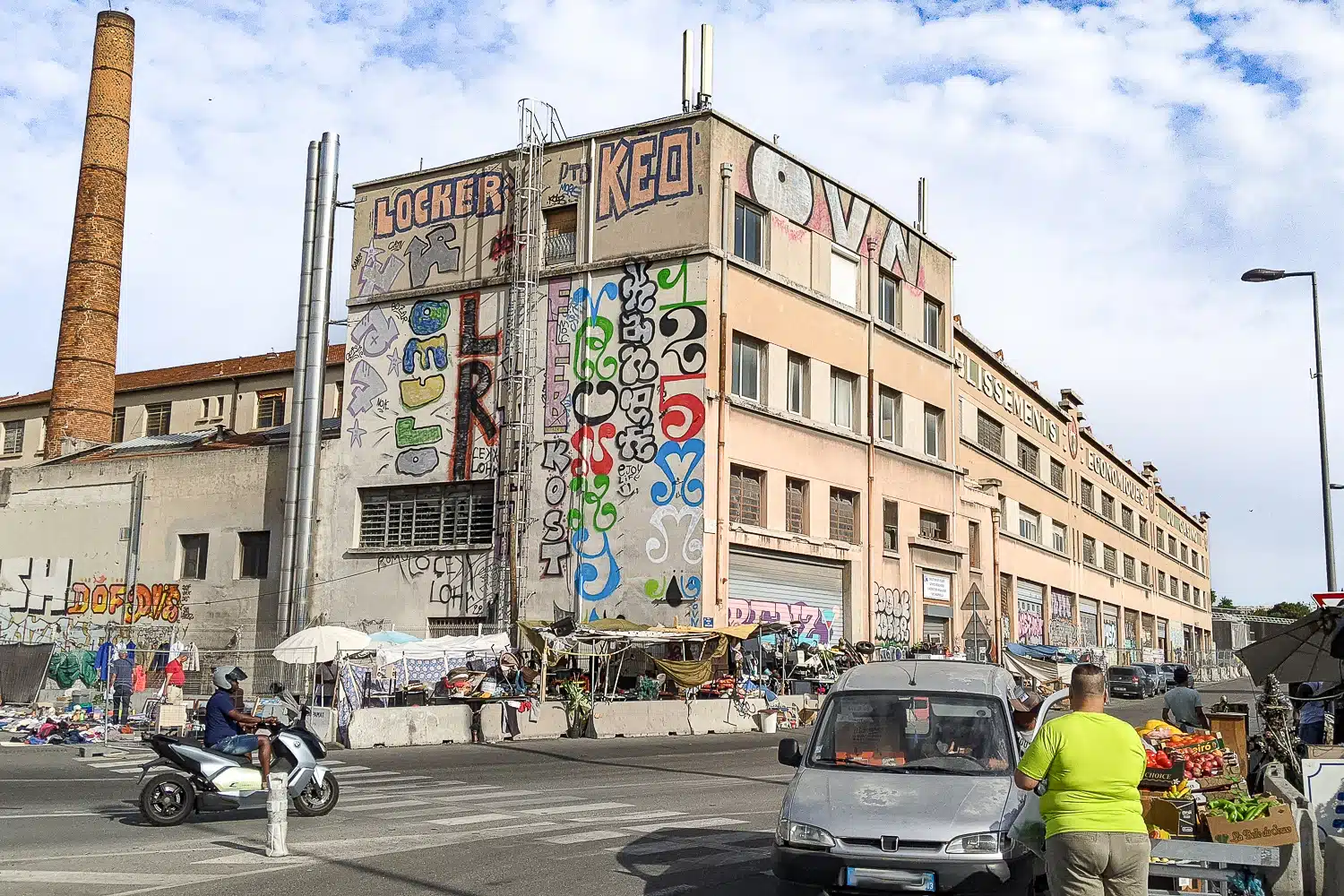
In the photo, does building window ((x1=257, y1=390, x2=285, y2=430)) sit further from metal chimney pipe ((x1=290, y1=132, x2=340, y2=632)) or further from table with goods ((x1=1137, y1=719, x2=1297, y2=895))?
table with goods ((x1=1137, y1=719, x2=1297, y2=895))

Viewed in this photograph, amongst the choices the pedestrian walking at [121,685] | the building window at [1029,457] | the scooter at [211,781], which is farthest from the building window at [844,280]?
the scooter at [211,781]

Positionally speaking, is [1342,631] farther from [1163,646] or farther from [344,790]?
[1163,646]

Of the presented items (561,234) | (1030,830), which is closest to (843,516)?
(561,234)

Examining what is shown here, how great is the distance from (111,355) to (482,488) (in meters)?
20.6

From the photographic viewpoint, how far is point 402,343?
39.3 meters

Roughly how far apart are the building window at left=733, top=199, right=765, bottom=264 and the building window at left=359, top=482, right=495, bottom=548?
961 centimetres

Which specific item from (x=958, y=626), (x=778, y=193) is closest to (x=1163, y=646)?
(x=958, y=626)

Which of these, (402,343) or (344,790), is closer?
(344,790)

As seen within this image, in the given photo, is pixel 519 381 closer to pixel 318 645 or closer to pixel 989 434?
pixel 318 645

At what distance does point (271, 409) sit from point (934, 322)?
85.3ft

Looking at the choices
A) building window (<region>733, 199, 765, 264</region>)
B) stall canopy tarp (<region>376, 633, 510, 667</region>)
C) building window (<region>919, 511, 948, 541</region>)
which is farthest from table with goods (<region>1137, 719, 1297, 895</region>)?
building window (<region>919, 511, 948, 541</region>)

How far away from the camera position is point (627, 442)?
1373 inches

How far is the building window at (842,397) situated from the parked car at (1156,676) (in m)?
18.9

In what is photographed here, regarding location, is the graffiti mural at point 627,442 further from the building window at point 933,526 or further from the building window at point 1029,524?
the building window at point 1029,524
